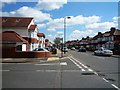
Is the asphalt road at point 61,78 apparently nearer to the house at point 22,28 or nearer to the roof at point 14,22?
the house at point 22,28

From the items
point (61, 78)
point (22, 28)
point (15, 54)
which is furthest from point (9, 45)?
point (61, 78)

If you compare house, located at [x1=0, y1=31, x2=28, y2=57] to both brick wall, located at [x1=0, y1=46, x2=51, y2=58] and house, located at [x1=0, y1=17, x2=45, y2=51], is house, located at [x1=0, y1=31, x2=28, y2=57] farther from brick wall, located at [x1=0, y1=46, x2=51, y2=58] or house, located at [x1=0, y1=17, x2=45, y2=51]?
house, located at [x1=0, y1=17, x2=45, y2=51]

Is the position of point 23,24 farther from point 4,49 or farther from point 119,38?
point 119,38

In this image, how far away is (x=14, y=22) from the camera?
58.5 meters

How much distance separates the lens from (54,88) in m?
10.8

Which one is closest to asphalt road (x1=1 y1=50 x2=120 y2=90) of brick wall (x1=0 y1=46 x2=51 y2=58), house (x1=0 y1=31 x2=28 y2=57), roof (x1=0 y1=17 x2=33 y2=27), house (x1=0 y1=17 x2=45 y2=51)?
brick wall (x1=0 y1=46 x2=51 y2=58)

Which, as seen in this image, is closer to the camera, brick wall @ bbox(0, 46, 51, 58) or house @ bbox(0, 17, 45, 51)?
brick wall @ bbox(0, 46, 51, 58)

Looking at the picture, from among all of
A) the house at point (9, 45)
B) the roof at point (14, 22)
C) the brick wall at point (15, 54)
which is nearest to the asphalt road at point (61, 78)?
the brick wall at point (15, 54)

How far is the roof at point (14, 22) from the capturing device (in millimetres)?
57138

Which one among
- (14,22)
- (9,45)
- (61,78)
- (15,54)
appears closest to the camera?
(61,78)

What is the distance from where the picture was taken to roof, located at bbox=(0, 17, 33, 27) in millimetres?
57138

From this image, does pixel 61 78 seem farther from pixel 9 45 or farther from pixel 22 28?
pixel 22 28

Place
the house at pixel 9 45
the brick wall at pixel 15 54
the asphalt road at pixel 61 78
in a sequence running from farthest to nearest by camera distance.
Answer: the house at pixel 9 45 → the brick wall at pixel 15 54 → the asphalt road at pixel 61 78

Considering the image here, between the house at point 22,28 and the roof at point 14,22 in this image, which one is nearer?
the house at point 22,28
